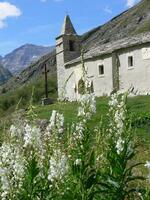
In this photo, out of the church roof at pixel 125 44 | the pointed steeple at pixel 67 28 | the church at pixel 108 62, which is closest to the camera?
the church at pixel 108 62

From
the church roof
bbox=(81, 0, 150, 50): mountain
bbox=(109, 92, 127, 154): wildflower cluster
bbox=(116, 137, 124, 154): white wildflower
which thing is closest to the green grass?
the church roof

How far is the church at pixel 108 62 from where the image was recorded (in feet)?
126

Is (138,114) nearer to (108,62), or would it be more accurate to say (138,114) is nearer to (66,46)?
(108,62)

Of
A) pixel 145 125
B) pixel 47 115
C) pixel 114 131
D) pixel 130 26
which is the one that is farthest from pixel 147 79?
pixel 130 26

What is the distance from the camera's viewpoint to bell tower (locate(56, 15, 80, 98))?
51125mm

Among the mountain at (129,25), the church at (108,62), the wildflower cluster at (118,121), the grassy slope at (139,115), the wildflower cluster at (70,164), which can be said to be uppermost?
the mountain at (129,25)

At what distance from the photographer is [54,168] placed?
5637 mm

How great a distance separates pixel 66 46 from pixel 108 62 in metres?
9.91

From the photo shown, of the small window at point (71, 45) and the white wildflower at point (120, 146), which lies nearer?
the white wildflower at point (120, 146)

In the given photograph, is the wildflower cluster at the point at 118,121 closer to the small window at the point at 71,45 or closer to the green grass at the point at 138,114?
the green grass at the point at 138,114

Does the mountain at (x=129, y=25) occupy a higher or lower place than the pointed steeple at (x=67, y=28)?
higher

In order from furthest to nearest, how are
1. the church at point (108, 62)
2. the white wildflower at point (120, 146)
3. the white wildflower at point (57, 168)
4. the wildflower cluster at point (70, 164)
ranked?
the church at point (108, 62) < the white wildflower at point (120, 146) < the wildflower cluster at point (70, 164) < the white wildflower at point (57, 168)

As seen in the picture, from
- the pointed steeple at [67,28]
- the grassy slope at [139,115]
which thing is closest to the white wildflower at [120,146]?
the grassy slope at [139,115]

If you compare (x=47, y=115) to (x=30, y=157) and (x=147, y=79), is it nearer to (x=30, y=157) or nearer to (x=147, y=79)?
(x=147, y=79)
